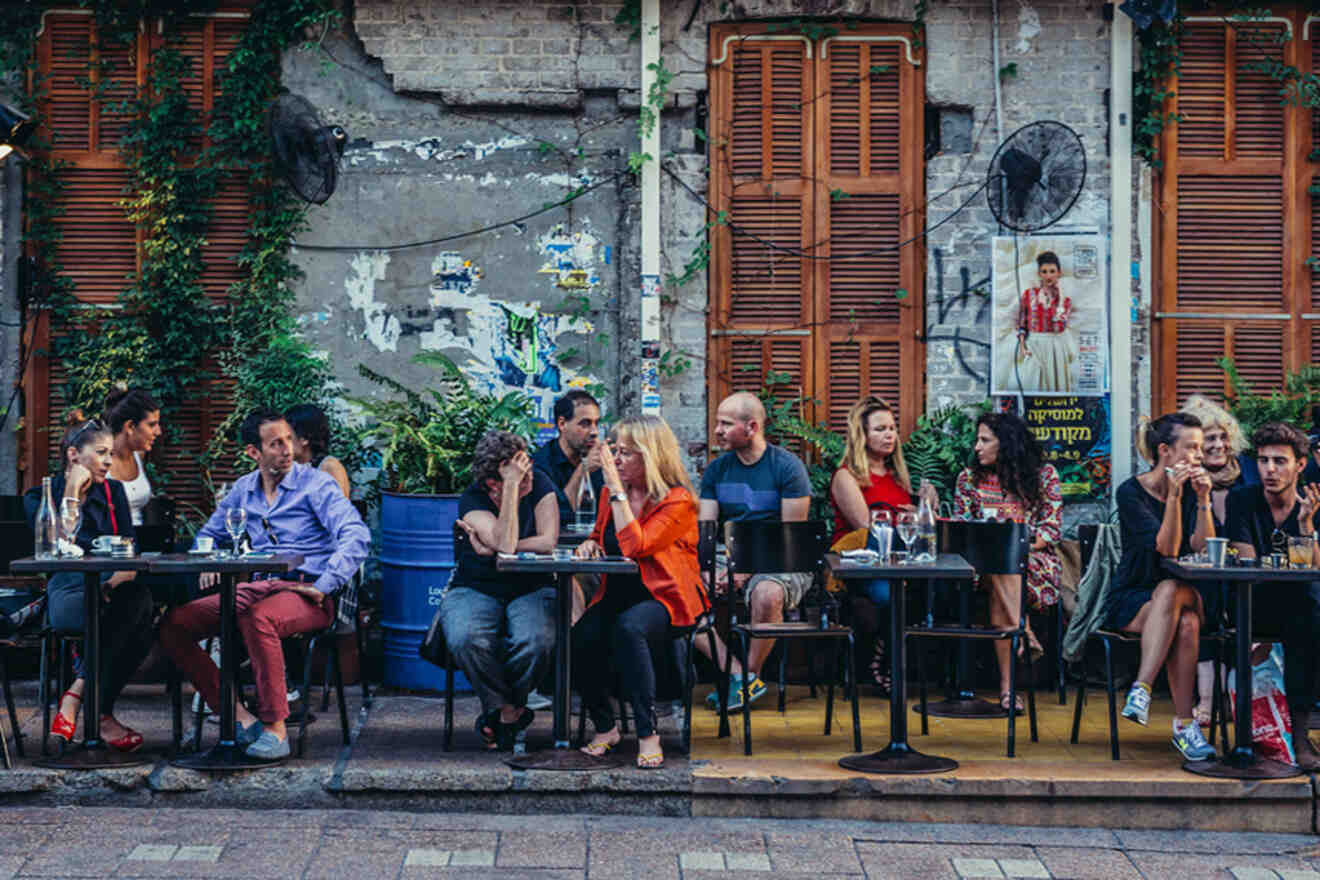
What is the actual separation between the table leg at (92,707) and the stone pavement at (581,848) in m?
0.27

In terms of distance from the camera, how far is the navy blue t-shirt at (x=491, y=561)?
6945 mm

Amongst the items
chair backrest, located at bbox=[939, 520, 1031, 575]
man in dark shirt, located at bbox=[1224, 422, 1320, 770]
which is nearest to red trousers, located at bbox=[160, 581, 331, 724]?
chair backrest, located at bbox=[939, 520, 1031, 575]

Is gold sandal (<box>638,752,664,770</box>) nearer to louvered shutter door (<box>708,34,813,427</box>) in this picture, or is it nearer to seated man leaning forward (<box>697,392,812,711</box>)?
seated man leaning forward (<box>697,392,812,711</box>)

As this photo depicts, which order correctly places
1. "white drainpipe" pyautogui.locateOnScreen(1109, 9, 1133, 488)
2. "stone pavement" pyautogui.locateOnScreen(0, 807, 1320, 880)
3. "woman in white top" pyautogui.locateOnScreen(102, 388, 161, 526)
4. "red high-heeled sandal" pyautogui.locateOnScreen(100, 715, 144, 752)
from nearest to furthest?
"stone pavement" pyautogui.locateOnScreen(0, 807, 1320, 880) < "red high-heeled sandal" pyautogui.locateOnScreen(100, 715, 144, 752) < "woman in white top" pyautogui.locateOnScreen(102, 388, 161, 526) < "white drainpipe" pyautogui.locateOnScreen(1109, 9, 1133, 488)

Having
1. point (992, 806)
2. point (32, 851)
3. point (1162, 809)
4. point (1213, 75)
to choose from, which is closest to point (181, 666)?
point (32, 851)

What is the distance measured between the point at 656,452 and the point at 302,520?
1.57 m

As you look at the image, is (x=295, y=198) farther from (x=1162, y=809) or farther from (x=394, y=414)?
(x=1162, y=809)

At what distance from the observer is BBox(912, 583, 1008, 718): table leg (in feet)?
25.3

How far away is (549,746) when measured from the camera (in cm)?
691

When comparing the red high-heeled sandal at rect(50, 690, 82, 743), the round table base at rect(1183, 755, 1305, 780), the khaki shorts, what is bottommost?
the round table base at rect(1183, 755, 1305, 780)

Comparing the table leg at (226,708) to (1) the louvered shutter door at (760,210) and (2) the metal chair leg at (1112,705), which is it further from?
(1) the louvered shutter door at (760,210)

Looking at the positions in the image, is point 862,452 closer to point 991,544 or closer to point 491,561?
point 991,544

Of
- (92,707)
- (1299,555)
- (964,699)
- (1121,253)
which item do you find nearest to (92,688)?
(92,707)

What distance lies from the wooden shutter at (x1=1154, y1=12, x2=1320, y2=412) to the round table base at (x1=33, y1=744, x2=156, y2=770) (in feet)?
19.1
